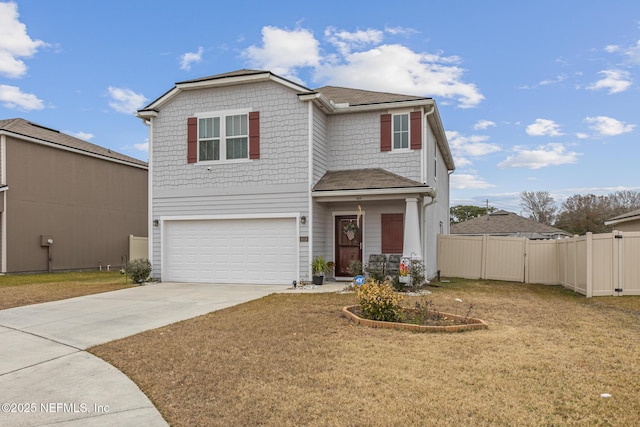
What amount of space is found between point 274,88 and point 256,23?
2128 millimetres

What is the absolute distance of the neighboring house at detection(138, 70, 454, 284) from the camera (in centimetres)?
1377

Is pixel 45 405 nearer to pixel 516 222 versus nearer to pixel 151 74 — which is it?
pixel 151 74

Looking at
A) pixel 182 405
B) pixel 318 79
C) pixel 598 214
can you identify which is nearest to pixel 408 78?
pixel 318 79

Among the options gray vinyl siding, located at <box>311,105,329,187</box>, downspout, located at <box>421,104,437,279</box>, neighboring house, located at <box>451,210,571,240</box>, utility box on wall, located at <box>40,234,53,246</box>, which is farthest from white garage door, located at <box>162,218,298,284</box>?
neighboring house, located at <box>451,210,571,240</box>

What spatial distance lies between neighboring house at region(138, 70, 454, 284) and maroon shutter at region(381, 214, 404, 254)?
31 millimetres

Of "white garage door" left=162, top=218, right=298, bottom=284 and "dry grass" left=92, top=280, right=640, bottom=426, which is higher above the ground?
"white garage door" left=162, top=218, right=298, bottom=284

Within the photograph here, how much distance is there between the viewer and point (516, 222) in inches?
1229

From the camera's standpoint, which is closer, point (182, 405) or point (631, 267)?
point (182, 405)

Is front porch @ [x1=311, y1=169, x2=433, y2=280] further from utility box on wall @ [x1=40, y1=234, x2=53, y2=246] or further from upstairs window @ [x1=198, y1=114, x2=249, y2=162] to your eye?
utility box on wall @ [x1=40, y1=234, x2=53, y2=246]

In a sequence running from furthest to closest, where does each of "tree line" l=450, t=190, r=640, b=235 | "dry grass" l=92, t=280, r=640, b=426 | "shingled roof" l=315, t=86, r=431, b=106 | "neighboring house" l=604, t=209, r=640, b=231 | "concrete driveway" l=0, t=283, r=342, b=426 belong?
"tree line" l=450, t=190, r=640, b=235 → "neighboring house" l=604, t=209, r=640, b=231 → "shingled roof" l=315, t=86, r=431, b=106 → "concrete driveway" l=0, t=283, r=342, b=426 → "dry grass" l=92, t=280, r=640, b=426

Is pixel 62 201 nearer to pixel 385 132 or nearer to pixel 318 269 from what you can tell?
pixel 318 269

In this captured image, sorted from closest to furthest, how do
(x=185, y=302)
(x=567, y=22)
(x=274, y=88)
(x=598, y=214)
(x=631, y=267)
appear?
1. (x=185, y=302)
2. (x=631, y=267)
3. (x=567, y=22)
4. (x=274, y=88)
5. (x=598, y=214)

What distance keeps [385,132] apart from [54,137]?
15.7m

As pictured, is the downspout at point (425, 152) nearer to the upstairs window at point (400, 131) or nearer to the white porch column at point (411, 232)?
the upstairs window at point (400, 131)
